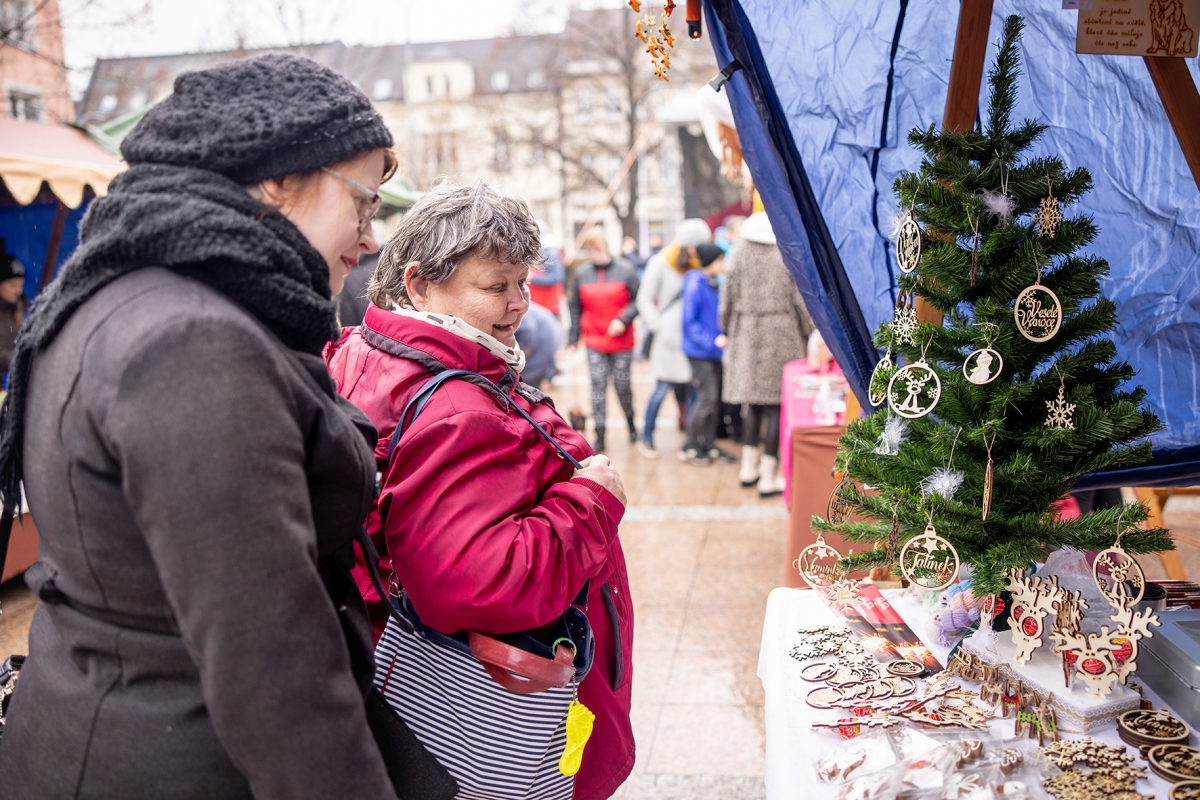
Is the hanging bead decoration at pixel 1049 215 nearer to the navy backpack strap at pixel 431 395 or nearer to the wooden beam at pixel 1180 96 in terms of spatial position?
→ the wooden beam at pixel 1180 96

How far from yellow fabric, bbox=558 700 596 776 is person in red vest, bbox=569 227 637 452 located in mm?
5818

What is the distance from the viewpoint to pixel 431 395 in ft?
5.30

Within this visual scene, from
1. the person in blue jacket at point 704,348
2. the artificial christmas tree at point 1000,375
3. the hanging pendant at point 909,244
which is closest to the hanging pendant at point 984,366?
the artificial christmas tree at point 1000,375

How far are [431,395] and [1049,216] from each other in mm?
1180

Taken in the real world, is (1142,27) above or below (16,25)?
below

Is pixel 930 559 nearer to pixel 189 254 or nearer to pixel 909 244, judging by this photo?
pixel 909 244

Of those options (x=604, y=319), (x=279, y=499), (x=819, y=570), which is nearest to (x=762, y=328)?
(x=604, y=319)

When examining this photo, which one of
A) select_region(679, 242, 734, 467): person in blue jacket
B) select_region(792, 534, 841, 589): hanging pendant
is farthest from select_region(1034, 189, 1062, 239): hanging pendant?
select_region(679, 242, 734, 467): person in blue jacket

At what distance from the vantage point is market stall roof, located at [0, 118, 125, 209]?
5297 millimetres

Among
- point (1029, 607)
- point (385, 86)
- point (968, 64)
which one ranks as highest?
point (385, 86)

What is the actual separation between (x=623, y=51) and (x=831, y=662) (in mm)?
23443

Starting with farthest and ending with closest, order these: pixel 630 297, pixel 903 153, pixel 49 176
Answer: pixel 630 297
pixel 49 176
pixel 903 153

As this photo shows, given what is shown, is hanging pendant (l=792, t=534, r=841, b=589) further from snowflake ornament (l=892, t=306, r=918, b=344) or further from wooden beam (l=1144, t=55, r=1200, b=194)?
wooden beam (l=1144, t=55, r=1200, b=194)

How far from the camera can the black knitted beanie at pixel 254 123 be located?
1.12m
